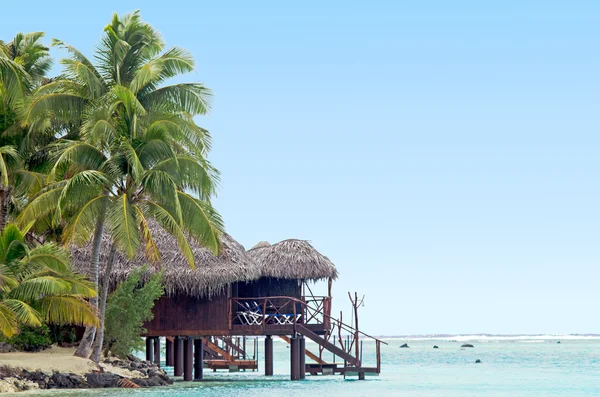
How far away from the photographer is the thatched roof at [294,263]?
2570cm

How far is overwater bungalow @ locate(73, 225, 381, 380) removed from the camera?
24.1m

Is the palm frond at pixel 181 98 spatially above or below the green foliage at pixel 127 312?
above

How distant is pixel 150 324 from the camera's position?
981 inches

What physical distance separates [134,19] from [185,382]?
10124mm

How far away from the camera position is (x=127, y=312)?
2244 cm

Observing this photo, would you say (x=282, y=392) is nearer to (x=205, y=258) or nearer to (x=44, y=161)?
(x=205, y=258)

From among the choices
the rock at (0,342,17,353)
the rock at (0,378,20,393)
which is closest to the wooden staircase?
the rock at (0,342,17,353)

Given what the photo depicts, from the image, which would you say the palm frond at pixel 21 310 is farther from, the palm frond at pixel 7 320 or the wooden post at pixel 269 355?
the wooden post at pixel 269 355

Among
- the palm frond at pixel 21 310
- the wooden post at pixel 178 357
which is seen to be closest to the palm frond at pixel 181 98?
the palm frond at pixel 21 310

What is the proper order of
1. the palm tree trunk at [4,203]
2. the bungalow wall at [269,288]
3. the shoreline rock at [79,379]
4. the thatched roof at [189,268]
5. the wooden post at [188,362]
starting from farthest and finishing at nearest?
the bungalow wall at [269,288] → the wooden post at [188,362] → the thatched roof at [189,268] → the palm tree trunk at [4,203] → the shoreline rock at [79,379]

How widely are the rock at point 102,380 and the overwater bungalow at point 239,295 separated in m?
3.64

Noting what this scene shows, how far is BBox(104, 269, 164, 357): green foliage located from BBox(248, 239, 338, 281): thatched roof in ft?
12.9

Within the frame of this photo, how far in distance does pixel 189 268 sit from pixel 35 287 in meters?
6.87

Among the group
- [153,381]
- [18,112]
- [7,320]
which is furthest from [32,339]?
[7,320]
